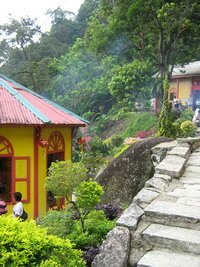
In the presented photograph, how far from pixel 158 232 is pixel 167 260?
20.1 inches

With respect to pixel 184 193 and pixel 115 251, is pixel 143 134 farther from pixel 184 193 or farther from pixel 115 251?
pixel 115 251

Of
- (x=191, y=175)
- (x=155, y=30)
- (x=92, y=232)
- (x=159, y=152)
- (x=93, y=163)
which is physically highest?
(x=155, y=30)

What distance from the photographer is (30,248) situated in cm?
336

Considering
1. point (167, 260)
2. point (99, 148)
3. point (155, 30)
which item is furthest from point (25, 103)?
point (155, 30)

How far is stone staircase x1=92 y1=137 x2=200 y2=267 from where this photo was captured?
407 cm

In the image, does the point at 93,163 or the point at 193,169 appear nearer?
the point at 193,169

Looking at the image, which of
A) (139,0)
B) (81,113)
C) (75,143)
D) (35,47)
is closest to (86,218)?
(75,143)

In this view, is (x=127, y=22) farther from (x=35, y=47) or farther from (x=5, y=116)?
(x=35, y=47)

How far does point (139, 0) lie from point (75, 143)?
28.9 ft

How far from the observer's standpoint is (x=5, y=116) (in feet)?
32.8

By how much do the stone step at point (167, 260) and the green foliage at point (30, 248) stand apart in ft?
2.55

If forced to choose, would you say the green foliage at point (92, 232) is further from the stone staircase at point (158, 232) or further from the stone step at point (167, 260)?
the stone step at point (167, 260)

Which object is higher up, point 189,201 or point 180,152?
point 180,152

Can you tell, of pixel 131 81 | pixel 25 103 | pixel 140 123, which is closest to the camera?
pixel 25 103
